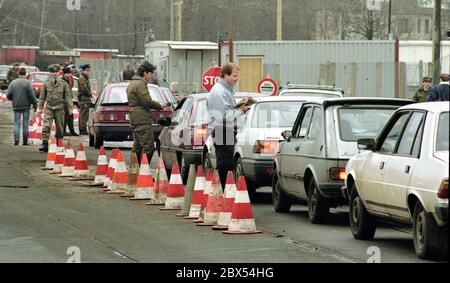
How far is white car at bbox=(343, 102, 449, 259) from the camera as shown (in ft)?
35.0

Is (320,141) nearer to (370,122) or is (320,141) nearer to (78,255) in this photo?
(370,122)

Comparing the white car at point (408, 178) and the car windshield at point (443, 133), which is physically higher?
the car windshield at point (443, 133)

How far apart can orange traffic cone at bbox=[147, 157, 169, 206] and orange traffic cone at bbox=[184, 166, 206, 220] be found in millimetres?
1696

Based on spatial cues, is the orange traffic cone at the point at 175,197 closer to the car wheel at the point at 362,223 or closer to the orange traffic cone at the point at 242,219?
the orange traffic cone at the point at 242,219

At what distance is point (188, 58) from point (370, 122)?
41488 millimetres

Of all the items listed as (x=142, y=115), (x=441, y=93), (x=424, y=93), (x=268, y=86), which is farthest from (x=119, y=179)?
(x=268, y=86)

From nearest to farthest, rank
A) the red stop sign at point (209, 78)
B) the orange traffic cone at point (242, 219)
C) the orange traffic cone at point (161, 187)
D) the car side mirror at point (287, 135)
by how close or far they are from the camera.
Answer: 1. the orange traffic cone at point (242, 219)
2. the car side mirror at point (287, 135)
3. the orange traffic cone at point (161, 187)
4. the red stop sign at point (209, 78)

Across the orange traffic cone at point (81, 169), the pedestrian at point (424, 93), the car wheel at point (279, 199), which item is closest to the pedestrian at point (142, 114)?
the orange traffic cone at point (81, 169)

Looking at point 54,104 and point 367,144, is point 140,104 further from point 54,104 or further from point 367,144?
point 54,104

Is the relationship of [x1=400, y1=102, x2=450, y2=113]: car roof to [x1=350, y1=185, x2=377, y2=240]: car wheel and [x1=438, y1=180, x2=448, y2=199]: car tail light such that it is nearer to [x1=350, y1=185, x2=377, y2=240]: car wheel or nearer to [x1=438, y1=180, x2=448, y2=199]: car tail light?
[x1=438, y1=180, x2=448, y2=199]: car tail light

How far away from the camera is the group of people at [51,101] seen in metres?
27.1

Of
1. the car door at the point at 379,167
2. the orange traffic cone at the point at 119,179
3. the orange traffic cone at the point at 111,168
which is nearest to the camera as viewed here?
the car door at the point at 379,167

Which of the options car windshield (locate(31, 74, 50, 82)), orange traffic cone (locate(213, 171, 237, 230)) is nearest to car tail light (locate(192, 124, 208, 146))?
orange traffic cone (locate(213, 171, 237, 230))

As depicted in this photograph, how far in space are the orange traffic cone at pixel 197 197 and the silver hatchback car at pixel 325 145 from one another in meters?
1.18
